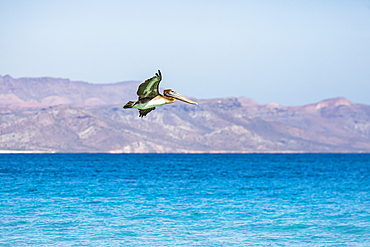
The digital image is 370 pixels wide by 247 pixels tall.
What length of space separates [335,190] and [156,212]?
34.0 meters

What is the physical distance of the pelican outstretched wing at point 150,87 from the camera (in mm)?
9898

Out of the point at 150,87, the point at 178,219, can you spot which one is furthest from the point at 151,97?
the point at 178,219

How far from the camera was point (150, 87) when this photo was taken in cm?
1003

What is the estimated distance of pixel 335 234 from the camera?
3309cm

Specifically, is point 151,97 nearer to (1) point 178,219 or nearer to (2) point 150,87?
(2) point 150,87

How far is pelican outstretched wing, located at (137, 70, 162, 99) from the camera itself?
32.5 ft


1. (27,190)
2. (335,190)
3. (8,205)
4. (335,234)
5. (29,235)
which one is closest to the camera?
(29,235)

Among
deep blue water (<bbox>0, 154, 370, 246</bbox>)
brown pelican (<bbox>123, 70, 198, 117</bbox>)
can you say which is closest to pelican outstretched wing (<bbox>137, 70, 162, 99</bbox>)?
brown pelican (<bbox>123, 70, 198, 117</bbox>)

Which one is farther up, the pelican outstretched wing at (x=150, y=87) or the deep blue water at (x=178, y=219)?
the pelican outstretched wing at (x=150, y=87)

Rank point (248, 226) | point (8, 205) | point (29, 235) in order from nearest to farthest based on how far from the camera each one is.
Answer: point (29, 235), point (248, 226), point (8, 205)

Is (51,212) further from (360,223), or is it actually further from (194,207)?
(360,223)

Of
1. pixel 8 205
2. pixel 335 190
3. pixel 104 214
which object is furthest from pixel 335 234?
pixel 335 190

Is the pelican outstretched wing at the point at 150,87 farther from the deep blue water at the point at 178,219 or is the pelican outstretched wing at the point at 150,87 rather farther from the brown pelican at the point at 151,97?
the deep blue water at the point at 178,219

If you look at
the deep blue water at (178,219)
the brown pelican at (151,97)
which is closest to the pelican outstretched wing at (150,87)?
the brown pelican at (151,97)
